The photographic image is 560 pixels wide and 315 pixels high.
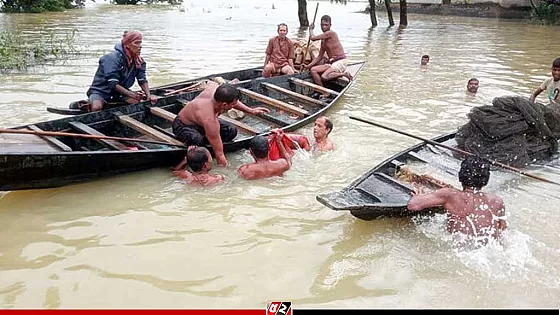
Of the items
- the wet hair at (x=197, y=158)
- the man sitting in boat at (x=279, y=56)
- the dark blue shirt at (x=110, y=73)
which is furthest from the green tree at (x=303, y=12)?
the wet hair at (x=197, y=158)

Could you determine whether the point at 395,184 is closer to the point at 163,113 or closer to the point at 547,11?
the point at 163,113

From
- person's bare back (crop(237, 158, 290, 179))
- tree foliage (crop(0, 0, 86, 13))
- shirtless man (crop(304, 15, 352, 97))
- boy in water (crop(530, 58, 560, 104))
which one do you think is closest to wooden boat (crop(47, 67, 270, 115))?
shirtless man (crop(304, 15, 352, 97))

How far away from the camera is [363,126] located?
768 cm

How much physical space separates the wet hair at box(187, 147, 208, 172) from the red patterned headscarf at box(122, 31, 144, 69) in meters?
2.03

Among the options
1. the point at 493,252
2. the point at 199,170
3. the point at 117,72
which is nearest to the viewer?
the point at 493,252

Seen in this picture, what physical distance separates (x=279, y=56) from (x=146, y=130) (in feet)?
14.0

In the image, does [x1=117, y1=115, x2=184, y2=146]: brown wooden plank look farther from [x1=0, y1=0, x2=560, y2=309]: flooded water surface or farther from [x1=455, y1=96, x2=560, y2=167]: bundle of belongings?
[x1=455, y1=96, x2=560, y2=167]: bundle of belongings

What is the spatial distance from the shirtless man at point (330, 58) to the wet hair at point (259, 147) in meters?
4.08

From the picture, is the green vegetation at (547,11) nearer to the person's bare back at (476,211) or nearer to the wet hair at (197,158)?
the person's bare back at (476,211)

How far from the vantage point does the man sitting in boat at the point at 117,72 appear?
6262 millimetres

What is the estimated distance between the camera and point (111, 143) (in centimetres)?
548

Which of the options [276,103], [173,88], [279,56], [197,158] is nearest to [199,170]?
[197,158]

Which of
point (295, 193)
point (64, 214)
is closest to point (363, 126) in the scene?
point (295, 193)

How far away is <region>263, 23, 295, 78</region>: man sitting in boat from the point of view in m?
9.23
